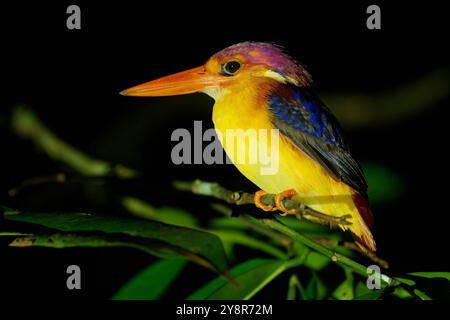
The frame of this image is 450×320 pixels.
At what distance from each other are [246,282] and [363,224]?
0.47 m

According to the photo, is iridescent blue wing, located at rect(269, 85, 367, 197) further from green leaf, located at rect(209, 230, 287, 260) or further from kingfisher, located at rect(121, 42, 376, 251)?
green leaf, located at rect(209, 230, 287, 260)

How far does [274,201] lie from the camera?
144 centimetres

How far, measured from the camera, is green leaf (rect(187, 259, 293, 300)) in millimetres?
1513

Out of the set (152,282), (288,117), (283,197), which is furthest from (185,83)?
(152,282)

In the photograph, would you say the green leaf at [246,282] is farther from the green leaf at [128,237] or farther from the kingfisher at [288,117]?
the green leaf at [128,237]

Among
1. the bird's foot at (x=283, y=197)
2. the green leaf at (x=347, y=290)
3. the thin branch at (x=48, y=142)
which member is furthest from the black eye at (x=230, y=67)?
the thin branch at (x=48, y=142)

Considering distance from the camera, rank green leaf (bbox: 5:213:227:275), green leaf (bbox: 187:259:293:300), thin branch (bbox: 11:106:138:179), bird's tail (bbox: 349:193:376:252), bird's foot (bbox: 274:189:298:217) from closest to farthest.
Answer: green leaf (bbox: 5:213:227:275) < bird's foot (bbox: 274:189:298:217) < green leaf (bbox: 187:259:293:300) < bird's tail (bbox: 349:193:376:252) < thin branch (bbox: 11:106:138:179)

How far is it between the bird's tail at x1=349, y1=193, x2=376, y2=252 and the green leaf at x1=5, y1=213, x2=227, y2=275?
0.84 metres

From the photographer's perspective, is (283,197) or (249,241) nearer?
(283,197)

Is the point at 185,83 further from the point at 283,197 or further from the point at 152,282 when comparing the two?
the point at 152,282

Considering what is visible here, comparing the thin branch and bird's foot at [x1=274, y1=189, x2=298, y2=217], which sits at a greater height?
the thin branch

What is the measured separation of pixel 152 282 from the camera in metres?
1.84

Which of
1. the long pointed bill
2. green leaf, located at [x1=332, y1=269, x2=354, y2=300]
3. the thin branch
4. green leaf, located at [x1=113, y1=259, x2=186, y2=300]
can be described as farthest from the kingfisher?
the thin branch

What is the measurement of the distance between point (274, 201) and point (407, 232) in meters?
1.18
